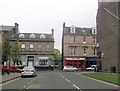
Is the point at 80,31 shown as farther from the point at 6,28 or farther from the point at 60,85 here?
the point at 60,85

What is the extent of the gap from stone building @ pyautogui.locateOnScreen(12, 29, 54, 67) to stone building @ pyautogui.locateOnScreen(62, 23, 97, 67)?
15.7 ft

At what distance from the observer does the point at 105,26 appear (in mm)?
72188

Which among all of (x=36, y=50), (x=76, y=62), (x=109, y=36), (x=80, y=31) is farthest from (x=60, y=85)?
(x=80, y=31)

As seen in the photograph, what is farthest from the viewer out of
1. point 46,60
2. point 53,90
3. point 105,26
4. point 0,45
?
point 46,60

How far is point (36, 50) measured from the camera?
307 ft

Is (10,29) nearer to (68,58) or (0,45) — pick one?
(68,58)

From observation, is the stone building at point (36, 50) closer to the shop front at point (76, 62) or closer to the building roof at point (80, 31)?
the shop front at point (76, 62)

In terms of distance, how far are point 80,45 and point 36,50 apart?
13382 mm

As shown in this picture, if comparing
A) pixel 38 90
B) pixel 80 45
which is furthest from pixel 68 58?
pixel 38 90

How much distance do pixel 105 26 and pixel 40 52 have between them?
27.4m

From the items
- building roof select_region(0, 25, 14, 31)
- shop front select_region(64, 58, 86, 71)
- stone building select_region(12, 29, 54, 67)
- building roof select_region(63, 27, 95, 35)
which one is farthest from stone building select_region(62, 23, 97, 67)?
building roof select_region(0, 25, 14, 31)

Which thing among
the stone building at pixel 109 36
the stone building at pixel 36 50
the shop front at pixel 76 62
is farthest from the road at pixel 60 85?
the shop front at pixel 76 62

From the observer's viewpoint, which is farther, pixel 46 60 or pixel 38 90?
pixel 46 60

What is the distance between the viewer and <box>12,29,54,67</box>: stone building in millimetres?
92812
